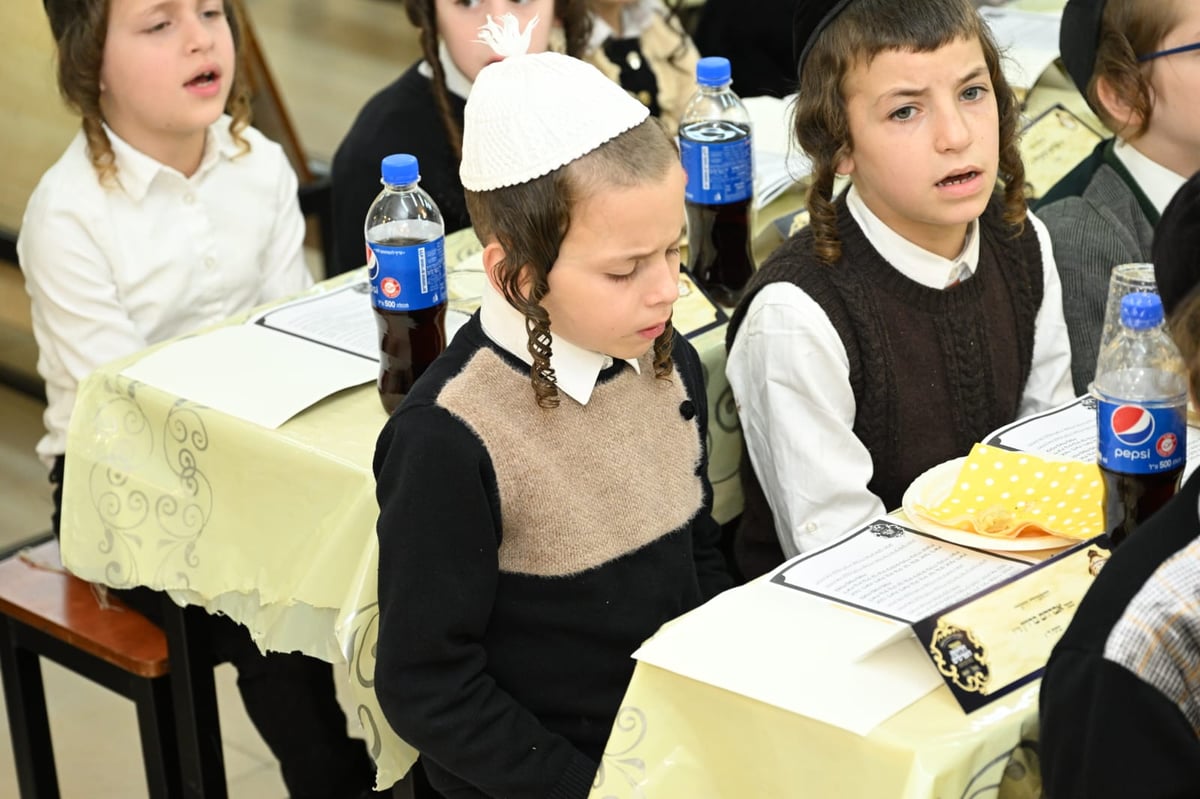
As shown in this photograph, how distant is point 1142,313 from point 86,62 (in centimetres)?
167

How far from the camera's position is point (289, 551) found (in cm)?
197

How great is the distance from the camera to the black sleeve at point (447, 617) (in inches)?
64.2

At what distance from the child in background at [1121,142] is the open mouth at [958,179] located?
1.27 ft

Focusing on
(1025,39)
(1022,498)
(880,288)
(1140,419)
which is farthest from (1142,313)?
(1025,39)

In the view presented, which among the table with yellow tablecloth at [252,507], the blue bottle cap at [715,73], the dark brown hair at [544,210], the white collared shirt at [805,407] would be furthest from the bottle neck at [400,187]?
the blue bottle cap at [715,73]

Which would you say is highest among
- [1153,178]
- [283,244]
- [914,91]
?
[914,91]

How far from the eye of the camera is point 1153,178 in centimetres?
240

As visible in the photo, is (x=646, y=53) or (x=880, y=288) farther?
(x=646, y=53)

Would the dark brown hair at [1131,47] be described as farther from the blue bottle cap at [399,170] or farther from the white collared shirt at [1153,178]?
the blue bottle cap at [399,170]

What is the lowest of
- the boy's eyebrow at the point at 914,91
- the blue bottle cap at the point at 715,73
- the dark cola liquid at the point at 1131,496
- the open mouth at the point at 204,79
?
the open mouth at the point at 204,79

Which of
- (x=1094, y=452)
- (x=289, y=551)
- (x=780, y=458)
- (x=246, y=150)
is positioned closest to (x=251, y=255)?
(x=246, y=150)

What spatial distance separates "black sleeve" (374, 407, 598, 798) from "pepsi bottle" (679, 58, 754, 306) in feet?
2.80

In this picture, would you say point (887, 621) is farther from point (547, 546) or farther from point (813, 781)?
point (547, 546)

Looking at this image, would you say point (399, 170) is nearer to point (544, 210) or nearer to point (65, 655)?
point (544, 210)
